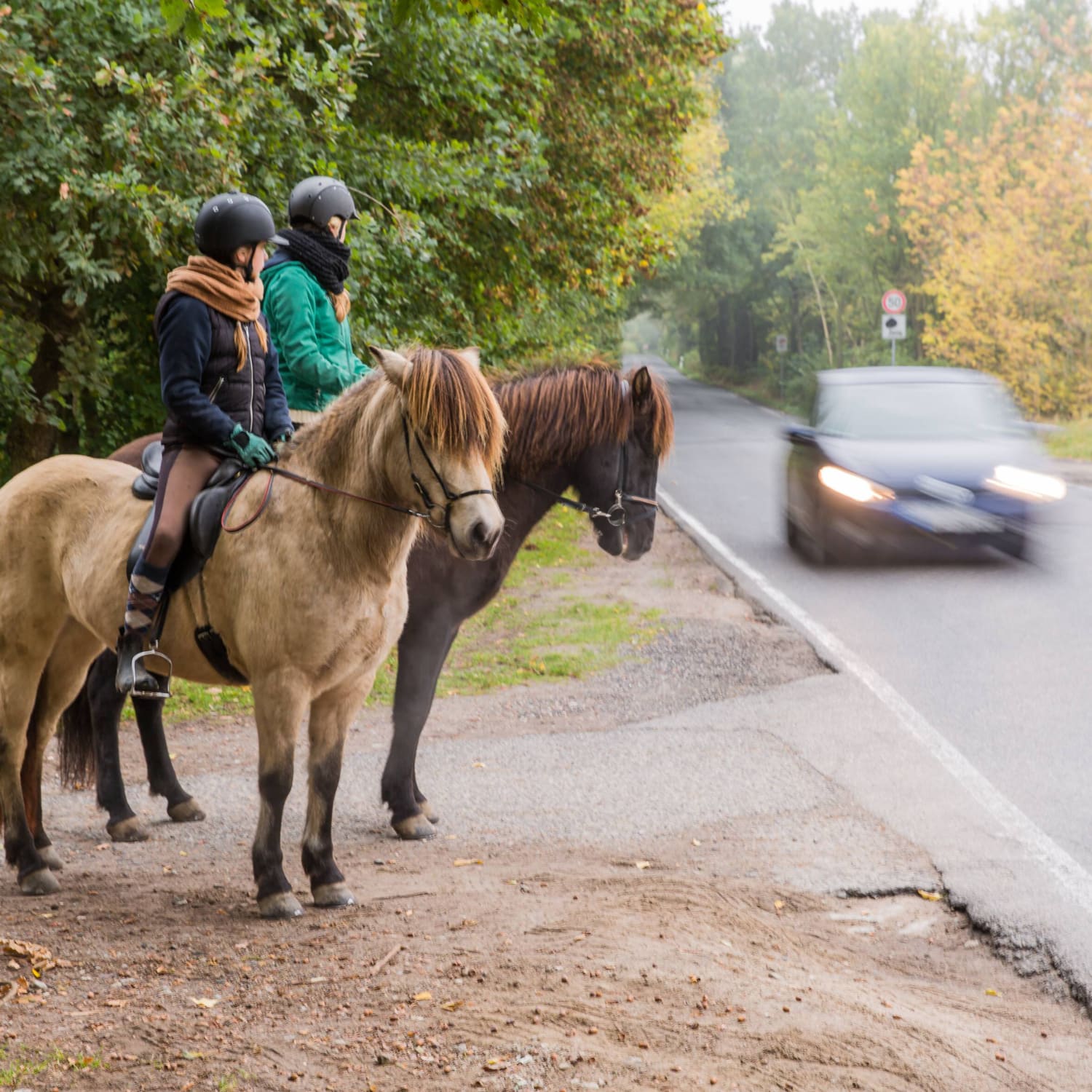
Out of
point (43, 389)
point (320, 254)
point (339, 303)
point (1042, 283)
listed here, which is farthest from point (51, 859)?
point (1042, 283)

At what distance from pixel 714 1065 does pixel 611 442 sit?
3719 mm

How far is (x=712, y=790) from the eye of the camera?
6.94 m

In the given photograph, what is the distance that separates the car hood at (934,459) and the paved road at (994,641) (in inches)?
38.0

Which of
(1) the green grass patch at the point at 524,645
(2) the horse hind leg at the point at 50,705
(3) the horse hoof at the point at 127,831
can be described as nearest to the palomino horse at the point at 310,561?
(2) the horse hind leg at the point at 50,705

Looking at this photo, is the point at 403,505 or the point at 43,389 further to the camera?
the point at 43,389

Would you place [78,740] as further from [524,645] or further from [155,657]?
[524,645]

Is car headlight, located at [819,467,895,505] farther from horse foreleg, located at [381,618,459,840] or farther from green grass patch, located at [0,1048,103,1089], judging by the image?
green grass patch, located at [0,1048,103,1089]

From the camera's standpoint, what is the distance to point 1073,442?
29.4 m

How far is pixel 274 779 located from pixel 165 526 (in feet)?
3.50

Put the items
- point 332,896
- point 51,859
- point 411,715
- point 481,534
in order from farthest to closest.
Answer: point 411,715 → point 51,859 → point 332,896 → point 481,534

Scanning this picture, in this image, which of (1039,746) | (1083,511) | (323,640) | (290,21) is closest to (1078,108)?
(1083,511)

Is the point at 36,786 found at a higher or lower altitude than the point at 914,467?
lower

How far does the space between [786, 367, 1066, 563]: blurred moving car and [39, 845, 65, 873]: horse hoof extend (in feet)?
30.2

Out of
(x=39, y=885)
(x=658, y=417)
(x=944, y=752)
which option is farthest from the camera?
(x=944, y=752)
